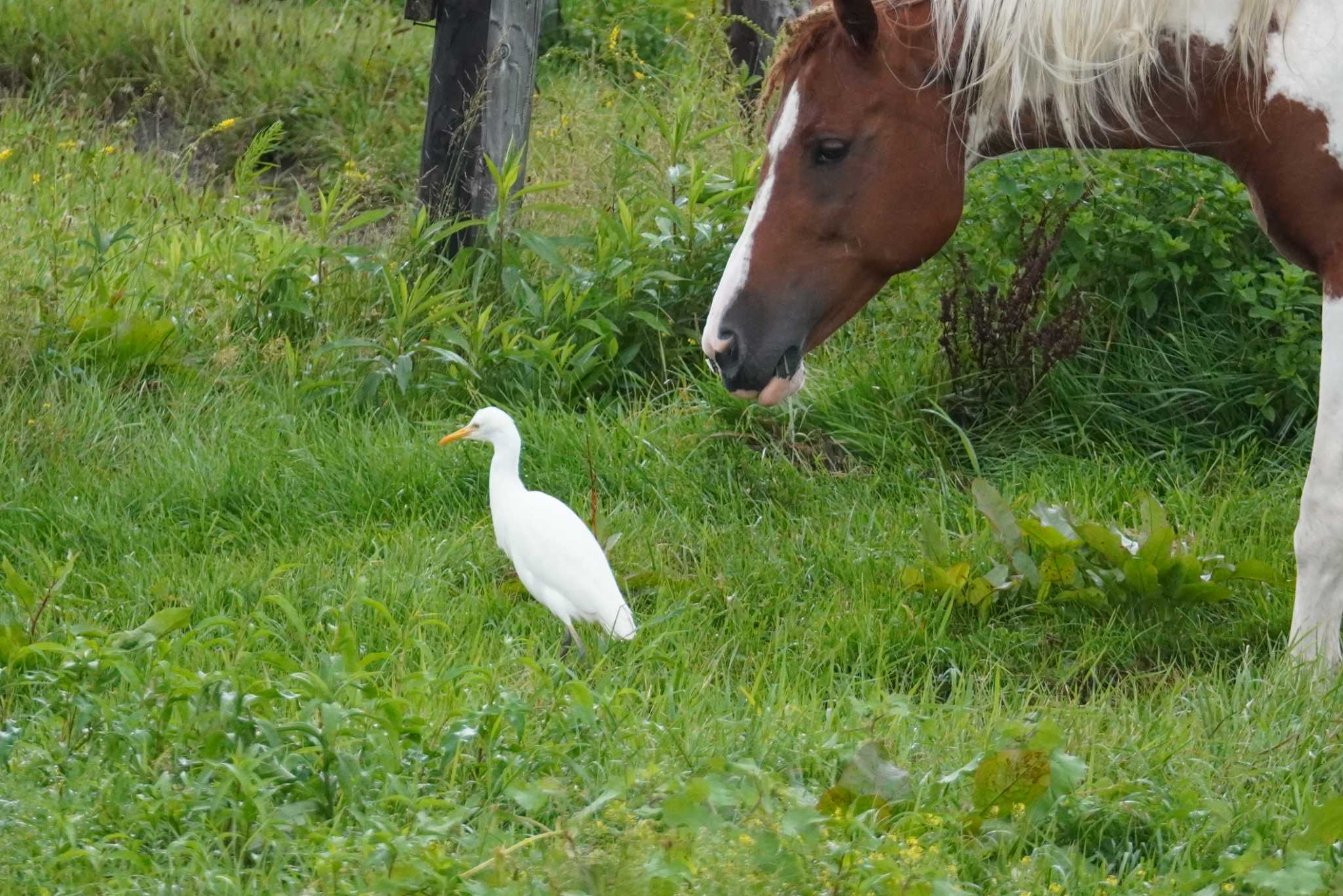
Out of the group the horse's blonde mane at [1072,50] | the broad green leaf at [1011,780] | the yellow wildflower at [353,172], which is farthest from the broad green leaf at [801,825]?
the yellow wildflower at [353,172]

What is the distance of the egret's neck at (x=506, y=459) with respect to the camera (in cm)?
396

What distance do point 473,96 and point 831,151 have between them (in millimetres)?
2307

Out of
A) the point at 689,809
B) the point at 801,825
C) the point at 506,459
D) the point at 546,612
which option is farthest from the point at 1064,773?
the point at 506,459

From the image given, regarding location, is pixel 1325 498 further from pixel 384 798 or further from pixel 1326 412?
pixel 384 798

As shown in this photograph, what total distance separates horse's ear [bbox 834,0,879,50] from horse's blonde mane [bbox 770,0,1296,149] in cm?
5

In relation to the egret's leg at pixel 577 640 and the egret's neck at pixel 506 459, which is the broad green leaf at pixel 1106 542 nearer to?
the egret's leg at pixel 577 640

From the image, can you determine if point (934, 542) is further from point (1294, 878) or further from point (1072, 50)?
point (1294, 878)

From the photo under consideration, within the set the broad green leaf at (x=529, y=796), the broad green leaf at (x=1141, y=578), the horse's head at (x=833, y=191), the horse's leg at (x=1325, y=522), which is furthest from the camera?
the broad green leaf at (x=1141, y=578)

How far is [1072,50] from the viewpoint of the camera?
3.15 m

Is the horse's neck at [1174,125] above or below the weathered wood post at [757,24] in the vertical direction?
above

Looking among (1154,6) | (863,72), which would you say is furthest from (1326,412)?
(863,72)

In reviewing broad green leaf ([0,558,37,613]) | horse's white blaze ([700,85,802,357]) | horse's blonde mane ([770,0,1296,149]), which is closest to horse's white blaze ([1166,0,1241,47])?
horse's blonde mane ([770,0,1296,149])

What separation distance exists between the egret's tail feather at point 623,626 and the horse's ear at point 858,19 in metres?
1.35

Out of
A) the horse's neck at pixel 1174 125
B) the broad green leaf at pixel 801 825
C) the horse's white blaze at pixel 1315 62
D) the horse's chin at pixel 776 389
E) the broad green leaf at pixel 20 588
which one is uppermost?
the horse's white blaze at pixel 1315 62
